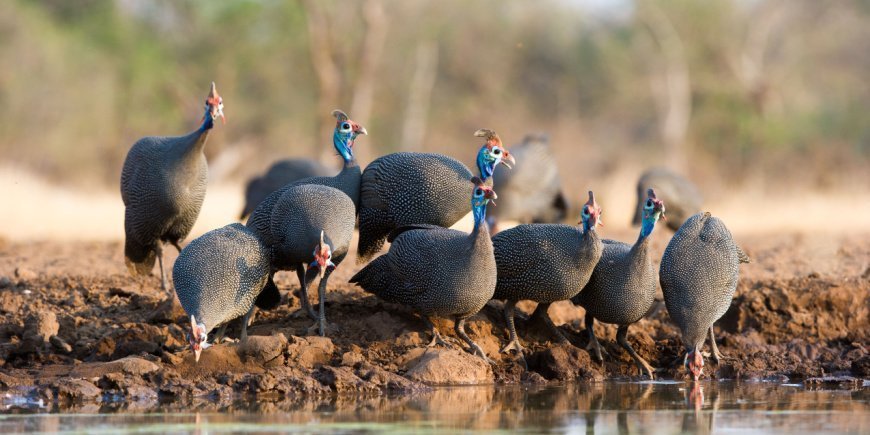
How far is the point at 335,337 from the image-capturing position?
7.24m

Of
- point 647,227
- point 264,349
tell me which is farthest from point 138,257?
point 647,227

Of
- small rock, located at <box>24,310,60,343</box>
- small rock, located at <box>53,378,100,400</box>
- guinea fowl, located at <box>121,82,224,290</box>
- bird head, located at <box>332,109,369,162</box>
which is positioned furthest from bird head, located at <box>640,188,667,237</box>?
small rock, located at <box>24,310,60,343</box>

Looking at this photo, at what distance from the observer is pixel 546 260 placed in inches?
281

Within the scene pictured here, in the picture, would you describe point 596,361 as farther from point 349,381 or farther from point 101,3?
point 101,3

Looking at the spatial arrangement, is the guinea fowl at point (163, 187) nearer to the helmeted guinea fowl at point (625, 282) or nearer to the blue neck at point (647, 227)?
the helmeted guinea fowl at point (625, 282)

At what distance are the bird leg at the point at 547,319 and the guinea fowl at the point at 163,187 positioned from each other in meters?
2.23

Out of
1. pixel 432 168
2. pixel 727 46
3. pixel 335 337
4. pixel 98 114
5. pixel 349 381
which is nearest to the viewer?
pixel 349 381

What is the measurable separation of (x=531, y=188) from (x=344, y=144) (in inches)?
159

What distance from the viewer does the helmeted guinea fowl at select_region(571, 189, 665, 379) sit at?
7223 millimetres

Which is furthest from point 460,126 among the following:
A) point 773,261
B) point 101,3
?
point 773,261

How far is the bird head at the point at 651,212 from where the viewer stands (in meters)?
7.12

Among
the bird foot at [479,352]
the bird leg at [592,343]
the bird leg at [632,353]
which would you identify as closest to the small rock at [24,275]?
the bird foot at [479,352]

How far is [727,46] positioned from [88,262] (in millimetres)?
22188

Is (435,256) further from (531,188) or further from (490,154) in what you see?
(531,188)
